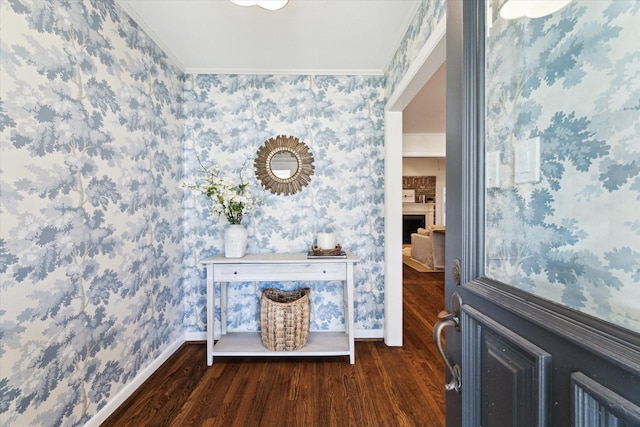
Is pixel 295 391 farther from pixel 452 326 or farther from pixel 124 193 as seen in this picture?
pixel 124 193

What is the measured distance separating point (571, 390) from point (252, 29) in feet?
7.77

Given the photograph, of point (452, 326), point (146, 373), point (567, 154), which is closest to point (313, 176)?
point (146, 373)

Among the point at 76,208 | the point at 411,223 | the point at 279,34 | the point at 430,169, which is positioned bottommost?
the point at 411,223

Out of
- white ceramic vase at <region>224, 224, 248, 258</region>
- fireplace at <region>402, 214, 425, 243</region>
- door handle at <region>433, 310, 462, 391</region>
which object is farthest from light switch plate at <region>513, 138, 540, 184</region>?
fireplace at <region>402, 214, 425, 243</region>

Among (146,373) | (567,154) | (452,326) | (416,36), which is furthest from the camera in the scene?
(146,373)

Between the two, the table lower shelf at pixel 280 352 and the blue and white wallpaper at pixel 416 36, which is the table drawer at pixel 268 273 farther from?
the blue and white wallpaper at pixel 416 36

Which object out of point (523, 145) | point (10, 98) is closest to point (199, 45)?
point (10, 98)

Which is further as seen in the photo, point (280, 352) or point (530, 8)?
point (280, 352)

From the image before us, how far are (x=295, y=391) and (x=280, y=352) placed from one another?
0.37 metres

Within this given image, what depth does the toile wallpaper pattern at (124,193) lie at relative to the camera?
A: 1.19 meters

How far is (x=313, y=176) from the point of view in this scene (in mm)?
2607

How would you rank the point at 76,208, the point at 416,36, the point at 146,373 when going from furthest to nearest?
the point at 146,373 < the point at 416,36 < the point at 76,208

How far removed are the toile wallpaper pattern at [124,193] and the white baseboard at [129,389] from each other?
0.10 ft

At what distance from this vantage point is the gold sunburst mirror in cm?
258
